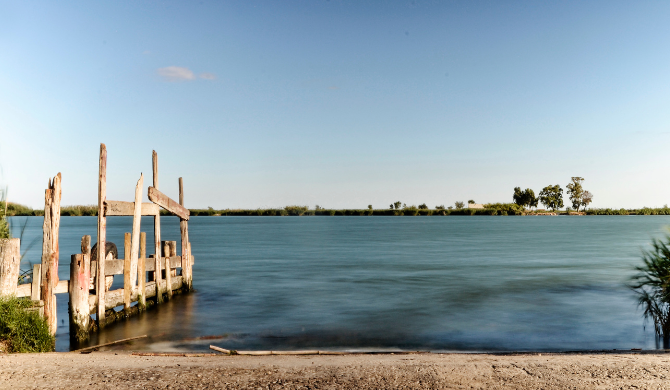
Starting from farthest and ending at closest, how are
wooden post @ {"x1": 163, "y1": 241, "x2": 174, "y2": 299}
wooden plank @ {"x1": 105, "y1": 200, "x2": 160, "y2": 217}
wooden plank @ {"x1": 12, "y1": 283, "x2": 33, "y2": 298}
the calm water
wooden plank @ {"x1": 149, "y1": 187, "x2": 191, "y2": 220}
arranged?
wooden post @ {"x1": 163, "y1": 241, "x2": 174, "y2": 299}, wooden plank @ {"x1": 149, "y1": 187, "x2": 191, "y2": 220}, wooden plank @ {"x1": 105, "y1": 200, "x2": 160, "y2": 217}, the calm water, wooden plank @ {"x1": 12, "y1": 283, "x2": 33, "y2": 298}

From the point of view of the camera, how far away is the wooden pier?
1099 cm

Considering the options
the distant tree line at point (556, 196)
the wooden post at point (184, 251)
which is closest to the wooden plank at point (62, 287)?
the wooden post at point (184, 251)

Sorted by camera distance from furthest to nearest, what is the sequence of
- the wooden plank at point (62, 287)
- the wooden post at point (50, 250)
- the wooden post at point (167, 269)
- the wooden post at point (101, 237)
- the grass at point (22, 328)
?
the wooden post at point (167, 269) < the wooden post at point (101, 237) < the wooden plank at point (62, 287) < the wooden post at point (50, 250) < the grass at point (22, 328)

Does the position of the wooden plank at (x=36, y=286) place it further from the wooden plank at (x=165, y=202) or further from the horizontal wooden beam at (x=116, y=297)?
the wooden plank at (x=165, y=202)

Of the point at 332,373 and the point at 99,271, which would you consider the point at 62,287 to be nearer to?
the point at 99,271

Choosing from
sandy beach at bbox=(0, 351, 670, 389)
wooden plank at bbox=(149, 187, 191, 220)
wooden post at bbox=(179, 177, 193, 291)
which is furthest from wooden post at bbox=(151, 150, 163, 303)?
sandy beach at bbox=(0, 351, 670, 389)

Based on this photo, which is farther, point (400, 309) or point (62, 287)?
point (400, 309)

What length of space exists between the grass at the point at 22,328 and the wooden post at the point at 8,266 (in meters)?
0.23

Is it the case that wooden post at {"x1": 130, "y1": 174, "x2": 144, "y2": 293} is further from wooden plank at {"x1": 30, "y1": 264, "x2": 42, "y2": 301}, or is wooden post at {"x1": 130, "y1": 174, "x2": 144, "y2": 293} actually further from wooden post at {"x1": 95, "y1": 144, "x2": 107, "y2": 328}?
wooden plank at {"x1": 30, "y1": 264, "x2": 42, "y2": 301}

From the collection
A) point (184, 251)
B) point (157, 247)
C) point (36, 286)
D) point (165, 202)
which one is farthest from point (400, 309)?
point (36, 286)

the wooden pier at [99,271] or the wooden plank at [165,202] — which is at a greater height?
the wooden plank at [165,202]

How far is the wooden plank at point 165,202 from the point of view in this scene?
16548mm

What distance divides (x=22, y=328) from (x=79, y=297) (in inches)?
74.3

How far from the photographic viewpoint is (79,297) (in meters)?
12.1
